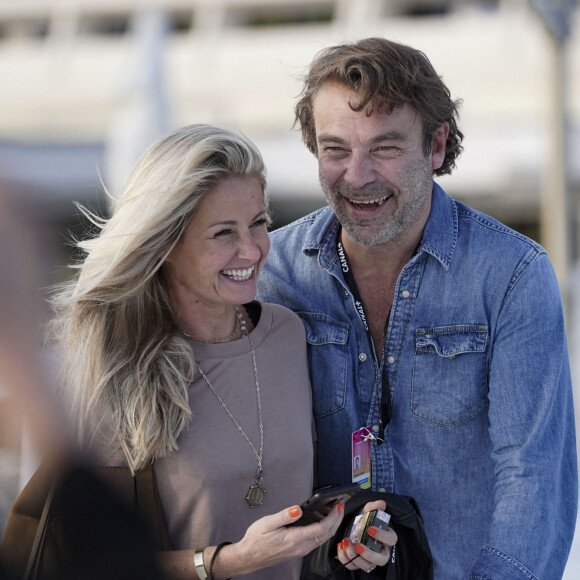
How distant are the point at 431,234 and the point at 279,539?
3.34 feet

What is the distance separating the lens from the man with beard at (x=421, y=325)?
7.38 ft

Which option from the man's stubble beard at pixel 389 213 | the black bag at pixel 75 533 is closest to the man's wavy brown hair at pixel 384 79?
the man's stubble beard at pixel 389 213

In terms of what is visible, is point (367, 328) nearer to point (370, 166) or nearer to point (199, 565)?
point (370, 166)

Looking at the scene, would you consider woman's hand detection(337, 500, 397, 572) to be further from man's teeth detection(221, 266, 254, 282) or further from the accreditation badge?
man's teeth detection(221, 266, 254, 282)

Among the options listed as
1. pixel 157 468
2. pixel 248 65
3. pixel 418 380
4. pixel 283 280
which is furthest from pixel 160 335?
pixel 248 65

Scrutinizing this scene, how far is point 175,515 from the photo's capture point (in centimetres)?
206

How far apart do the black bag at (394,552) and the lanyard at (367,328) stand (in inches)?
13.4

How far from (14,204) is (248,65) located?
1016 inches

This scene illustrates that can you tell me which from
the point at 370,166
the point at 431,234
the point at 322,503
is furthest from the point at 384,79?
the point at 322,503

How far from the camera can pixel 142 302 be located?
7.29 feet

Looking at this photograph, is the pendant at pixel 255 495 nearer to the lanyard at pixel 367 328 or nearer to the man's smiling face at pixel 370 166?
the lanyard at pixel 367 328

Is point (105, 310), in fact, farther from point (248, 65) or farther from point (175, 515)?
point (248, 65)

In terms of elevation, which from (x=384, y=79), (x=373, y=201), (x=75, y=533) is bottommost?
(x=75, y=533)

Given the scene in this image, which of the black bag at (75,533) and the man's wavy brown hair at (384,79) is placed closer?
the black bag at (75,533)
